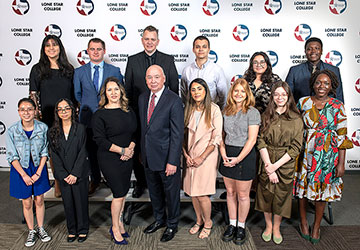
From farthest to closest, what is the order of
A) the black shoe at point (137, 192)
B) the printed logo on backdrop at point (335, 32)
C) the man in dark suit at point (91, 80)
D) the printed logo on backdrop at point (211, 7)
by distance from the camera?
1. the printed logo on backdrop at point (335, 32)
2. the printed logo on backdrop at point (211, 7)
3. the black shoe at point (137, 192)
4. the man in dark suit at point (91, 80)

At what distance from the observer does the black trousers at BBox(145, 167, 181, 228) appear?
282cm

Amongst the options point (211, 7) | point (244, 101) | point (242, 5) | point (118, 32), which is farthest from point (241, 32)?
point (244, 101)

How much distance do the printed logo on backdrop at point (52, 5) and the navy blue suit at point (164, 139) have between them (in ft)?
8.17

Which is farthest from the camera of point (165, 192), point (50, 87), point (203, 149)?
point (50, 87)

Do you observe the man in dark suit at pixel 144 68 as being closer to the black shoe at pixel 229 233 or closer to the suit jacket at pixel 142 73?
the suit jacket at pixel 142 73

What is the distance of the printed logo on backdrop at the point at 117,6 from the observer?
4.28 metres

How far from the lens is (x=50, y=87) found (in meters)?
3.19

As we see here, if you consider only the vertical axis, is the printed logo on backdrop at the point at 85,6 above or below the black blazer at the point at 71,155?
above

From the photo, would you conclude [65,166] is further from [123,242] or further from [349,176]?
[349,176]

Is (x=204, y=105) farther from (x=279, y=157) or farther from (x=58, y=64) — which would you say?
(x=58, y=64)

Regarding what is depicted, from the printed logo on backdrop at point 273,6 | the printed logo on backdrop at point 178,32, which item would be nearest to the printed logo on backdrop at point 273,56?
the printed logo on backdrop at point 273,6

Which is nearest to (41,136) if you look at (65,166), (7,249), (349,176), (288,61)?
(65,166)

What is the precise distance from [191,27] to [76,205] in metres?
2.84

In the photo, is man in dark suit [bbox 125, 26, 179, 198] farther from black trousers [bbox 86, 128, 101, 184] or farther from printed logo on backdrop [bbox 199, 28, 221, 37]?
printed logo on backdrop [bbox 199, 28, 221, 37]
